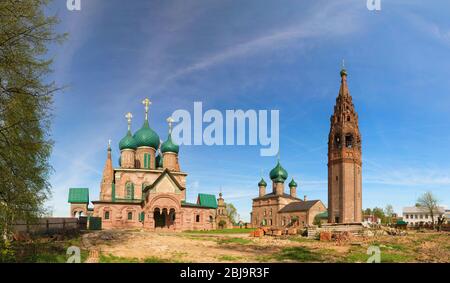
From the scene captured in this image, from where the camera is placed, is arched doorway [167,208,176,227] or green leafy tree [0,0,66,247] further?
arched doorway [167,208,176,227]

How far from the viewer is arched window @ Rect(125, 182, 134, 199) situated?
49.1 meters

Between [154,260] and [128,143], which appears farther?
[128,143]

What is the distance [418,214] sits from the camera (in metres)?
108

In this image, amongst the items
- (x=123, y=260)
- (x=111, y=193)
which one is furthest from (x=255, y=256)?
(x=111, y=193)

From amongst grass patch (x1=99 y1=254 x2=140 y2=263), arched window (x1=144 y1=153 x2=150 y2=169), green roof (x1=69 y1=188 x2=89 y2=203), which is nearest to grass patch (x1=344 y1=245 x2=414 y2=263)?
grass patch (x1=99 y1=254 x2=140 y2=263)

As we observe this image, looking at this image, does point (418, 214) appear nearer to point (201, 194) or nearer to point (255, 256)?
point (201, 194)

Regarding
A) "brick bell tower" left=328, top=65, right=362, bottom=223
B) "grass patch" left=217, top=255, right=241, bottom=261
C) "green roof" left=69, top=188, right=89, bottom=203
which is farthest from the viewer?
"green roof" left=69, top=188, right=89, bottom=203

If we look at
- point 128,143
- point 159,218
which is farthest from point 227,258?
point 128,143

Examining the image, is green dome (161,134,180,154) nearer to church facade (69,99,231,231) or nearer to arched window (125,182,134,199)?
church facade (69,99,231,231)

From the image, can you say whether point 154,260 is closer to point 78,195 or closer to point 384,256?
point 384,256

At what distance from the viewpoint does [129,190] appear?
4947 centimetres

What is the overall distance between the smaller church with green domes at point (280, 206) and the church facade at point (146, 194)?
64.5 feet

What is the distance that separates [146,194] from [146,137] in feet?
29.8

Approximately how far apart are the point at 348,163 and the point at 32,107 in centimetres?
3737
